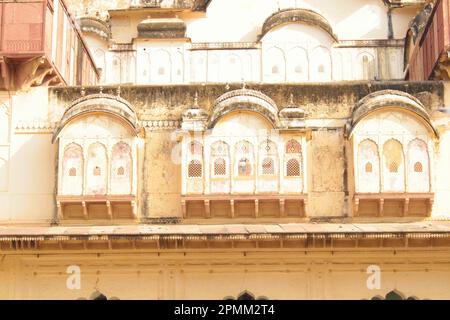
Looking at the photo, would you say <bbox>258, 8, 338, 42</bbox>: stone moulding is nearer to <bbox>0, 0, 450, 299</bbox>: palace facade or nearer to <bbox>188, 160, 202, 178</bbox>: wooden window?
<bbox>0, 0, 450, 299</bbox>: palace facade

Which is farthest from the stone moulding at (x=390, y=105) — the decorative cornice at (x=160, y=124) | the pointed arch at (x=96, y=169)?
the pointed arch at (x=96, y=169)

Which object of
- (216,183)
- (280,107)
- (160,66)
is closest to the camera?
(216,183)

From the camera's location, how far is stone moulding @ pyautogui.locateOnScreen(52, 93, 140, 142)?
18359 millimetres

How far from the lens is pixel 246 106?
60.2 feet

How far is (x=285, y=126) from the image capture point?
1839 cm

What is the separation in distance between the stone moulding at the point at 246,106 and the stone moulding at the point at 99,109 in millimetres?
1453

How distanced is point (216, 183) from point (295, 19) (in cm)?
737

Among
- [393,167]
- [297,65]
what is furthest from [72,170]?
[297,65]

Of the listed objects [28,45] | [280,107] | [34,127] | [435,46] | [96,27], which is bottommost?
[34,127]

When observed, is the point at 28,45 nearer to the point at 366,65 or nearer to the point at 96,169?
the point at 96,169

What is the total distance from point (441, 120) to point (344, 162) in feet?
6.53

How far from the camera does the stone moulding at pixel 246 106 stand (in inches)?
722

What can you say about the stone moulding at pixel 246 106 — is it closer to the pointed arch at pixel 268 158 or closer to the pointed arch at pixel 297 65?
the pointed arch at pixel 268 158

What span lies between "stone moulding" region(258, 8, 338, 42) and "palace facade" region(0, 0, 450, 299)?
431 centimetres
